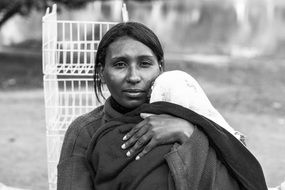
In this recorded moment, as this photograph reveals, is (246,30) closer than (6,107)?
No

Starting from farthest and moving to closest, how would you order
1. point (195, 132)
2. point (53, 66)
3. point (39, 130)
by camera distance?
point (39, 130) → point (53, 66) → point (195, 132)

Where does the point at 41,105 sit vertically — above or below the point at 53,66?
below

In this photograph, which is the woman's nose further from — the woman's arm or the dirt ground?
the dirt ground

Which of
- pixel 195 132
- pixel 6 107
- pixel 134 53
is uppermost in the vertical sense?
pixel 134 53

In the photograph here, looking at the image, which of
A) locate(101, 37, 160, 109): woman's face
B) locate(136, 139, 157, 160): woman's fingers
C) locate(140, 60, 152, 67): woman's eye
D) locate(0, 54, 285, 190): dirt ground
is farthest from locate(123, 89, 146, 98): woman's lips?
locate(0, 54, 285, 190): dirt ground

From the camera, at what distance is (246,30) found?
19.8 meters

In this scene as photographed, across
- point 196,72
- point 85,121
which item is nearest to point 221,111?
point 196,72

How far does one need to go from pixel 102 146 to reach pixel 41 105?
20.5ft

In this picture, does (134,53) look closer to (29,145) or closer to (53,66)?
(53,66)

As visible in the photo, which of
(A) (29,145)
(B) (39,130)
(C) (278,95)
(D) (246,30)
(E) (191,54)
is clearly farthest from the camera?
(D) (246,30)

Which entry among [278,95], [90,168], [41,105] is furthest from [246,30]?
[90,168]

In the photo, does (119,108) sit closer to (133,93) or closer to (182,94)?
(133,93)

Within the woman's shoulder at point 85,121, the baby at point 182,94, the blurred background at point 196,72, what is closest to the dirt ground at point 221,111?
the blurred background at point 196,72

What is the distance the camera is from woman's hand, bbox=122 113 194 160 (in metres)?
1.95
